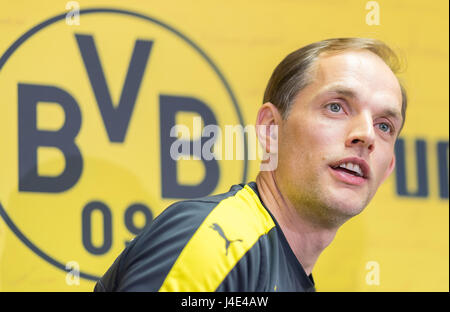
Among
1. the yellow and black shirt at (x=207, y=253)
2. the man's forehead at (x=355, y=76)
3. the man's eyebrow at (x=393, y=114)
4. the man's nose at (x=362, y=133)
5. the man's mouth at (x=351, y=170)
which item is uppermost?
the man's forehead at (x=355, y=76)

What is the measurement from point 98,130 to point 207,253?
833 mm

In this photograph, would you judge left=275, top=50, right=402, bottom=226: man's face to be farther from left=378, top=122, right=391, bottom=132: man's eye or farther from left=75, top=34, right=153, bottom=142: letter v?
left=75, top=34, right=153, bottom=142: letter v

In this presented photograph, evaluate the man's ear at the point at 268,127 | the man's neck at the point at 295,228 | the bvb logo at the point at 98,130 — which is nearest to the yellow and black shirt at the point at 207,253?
the man's neck at the point at 295,228

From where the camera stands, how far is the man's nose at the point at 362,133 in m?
1.44

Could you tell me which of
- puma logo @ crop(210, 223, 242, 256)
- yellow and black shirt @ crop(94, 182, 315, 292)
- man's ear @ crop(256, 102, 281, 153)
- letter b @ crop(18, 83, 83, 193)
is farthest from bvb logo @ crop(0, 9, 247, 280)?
puma logo @ crop(210, 223, 242, 256)

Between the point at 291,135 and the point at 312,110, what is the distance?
63mm

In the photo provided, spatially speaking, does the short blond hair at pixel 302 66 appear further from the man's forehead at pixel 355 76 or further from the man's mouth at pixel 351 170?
the man's mouth at pixel 351 170

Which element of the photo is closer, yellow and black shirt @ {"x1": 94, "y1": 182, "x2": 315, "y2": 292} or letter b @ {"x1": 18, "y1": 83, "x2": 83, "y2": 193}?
yellow and black shirt @ {"x1": 94, "y1": 182, "x2": 315, "y2": 292}

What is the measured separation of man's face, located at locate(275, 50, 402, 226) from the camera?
4.74 ft

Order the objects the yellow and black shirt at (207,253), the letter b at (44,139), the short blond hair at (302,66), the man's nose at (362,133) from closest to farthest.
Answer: the yellow and black shirt at (207,253) < the man's nose at (362,133) < the short blond hair at (302,66) < the letter b at (44,139)

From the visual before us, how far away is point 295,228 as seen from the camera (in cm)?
150

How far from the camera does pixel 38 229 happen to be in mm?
1877

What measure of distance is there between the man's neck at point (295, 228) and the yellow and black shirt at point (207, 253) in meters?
0.10
